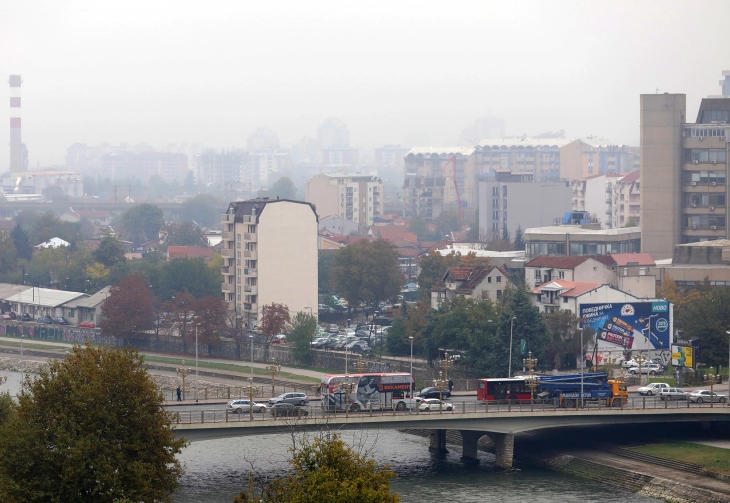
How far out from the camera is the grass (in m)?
34.3

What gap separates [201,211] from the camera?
160m

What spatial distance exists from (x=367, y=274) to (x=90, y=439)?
142ft

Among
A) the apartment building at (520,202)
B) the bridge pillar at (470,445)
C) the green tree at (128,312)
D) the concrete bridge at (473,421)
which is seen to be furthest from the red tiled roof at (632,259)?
the apartment building at (520,202)

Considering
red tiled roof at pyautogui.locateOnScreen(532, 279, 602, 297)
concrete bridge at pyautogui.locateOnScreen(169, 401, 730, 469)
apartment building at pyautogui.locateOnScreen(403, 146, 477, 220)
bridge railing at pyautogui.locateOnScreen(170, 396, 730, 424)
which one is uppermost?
apartment building at pyautogui.locateOnScreen(403, 146, 477, 220)

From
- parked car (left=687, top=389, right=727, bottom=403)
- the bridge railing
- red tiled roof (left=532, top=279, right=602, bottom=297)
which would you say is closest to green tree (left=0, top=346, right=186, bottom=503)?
the bridge railing

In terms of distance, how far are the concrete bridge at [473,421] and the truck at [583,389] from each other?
775 millimetres

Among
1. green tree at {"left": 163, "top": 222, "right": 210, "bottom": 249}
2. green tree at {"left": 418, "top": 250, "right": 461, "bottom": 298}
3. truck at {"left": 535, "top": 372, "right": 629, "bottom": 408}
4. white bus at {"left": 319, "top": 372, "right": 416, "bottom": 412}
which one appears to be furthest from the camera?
green tree at {"left": 163, "top": 222, "right": 210, "bottom": 249}

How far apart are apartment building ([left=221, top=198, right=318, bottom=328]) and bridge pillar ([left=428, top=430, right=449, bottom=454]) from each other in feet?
78.1

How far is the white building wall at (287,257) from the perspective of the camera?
63.0 meters

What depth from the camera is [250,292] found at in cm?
A: 6341

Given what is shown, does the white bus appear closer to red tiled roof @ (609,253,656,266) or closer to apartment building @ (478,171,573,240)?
red tiled roof @ (609,253,656,266)

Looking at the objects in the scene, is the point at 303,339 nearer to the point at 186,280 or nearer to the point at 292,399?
the point at 186,280

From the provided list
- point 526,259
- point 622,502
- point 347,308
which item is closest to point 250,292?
point 347,308

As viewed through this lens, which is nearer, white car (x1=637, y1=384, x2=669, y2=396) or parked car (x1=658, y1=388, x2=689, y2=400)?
parked car (x1=658, y1=388, x2=689, y2=400)
